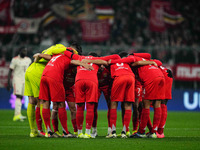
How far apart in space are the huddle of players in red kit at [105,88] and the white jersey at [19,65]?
17.7 ft

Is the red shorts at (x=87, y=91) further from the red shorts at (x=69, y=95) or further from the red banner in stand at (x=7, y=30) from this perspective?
the red banner in stand at (x=7, y=30)

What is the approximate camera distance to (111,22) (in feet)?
82.0

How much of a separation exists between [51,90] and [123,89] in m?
1.67

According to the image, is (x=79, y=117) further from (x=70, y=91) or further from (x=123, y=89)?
(x=123, y=89)

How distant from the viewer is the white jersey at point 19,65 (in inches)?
597

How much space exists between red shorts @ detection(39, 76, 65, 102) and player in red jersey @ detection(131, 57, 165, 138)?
192 centimetres

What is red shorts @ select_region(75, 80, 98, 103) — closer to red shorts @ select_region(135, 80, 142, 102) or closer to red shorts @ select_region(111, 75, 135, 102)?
red shorts @ select_region(111, 75, 135, 102)

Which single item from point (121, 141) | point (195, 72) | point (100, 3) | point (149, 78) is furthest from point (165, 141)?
point (100, 3)

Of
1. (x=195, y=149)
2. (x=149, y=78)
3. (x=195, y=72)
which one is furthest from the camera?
(x=195, y=72)

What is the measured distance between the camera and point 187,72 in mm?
21062

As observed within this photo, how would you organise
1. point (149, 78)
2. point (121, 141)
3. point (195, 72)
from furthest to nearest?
point (195, 72), point (149, 78), point (121, 141)

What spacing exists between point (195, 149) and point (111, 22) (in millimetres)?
18127

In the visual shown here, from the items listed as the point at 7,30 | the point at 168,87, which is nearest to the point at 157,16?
the point at 7,30

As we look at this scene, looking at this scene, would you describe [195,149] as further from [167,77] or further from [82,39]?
[82,39]
